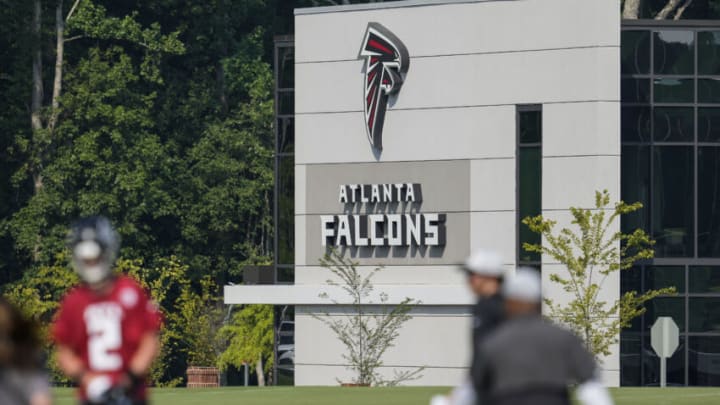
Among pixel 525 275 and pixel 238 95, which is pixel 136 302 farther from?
pixel 238 95

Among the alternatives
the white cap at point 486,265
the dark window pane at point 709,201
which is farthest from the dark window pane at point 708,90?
the white cap at point 486,265

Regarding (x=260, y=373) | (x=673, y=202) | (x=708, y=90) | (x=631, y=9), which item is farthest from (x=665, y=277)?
(x=260, y=373)

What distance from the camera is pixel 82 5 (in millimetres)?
59969

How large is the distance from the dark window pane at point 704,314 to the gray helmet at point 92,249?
36667 mm

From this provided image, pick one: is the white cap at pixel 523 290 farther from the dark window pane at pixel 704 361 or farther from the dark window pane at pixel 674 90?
the dark window pane at pixel 674 90

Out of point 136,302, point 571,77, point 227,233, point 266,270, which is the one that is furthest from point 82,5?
point 136,302

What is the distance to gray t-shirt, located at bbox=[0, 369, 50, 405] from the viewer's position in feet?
26.0

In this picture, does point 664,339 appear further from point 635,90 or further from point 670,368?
point 635,90

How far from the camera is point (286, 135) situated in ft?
164

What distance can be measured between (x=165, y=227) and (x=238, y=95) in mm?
5832

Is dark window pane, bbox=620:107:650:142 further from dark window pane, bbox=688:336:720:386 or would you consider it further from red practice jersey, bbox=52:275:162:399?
red practice jersey, bbox=52:275:162:399

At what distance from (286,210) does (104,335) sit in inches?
1571

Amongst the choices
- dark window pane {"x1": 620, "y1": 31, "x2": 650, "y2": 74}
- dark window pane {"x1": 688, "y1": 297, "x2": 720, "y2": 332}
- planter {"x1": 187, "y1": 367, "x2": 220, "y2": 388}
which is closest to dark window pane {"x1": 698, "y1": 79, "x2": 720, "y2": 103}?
dark window pane {"x1": 620, "y1": 31, "x2": 650, "y2": 74}

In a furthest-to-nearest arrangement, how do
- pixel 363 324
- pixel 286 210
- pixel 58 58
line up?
pixel 58 58, pixel 286 210, pixel 363 324
